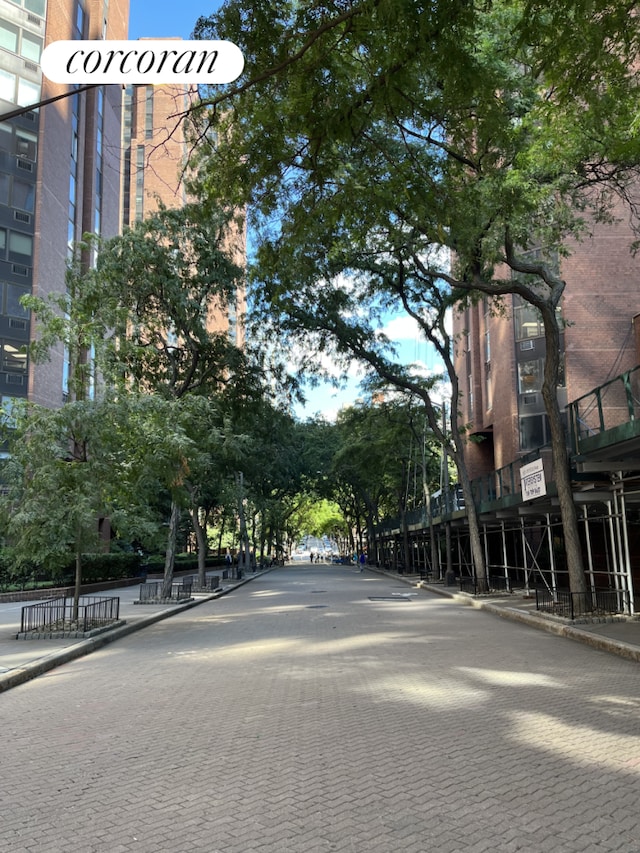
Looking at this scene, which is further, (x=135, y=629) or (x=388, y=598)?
(x=388, y=598)

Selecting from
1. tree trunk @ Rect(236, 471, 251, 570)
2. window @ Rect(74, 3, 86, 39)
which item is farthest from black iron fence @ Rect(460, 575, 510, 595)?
window @ Rect(74, 3, 86, 39)

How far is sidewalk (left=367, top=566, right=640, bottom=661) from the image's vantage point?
11.8m

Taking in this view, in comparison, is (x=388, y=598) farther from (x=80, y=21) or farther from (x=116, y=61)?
(x=80, y=21)

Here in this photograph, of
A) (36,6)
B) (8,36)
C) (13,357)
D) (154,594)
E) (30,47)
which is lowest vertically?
(154,594)

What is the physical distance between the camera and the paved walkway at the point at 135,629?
36.6 ft

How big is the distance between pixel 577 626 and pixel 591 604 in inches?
68.8

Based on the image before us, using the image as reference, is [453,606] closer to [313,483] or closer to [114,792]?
[114,792]

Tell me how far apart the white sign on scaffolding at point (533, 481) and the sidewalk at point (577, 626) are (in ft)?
9.50

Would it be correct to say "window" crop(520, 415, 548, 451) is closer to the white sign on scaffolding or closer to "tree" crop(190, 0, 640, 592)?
the white sign on scaffolding

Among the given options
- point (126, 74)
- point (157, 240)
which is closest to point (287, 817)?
point (126, 74)

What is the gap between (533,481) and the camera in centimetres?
1802

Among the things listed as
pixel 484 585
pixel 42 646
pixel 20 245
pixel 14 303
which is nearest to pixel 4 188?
pixel 20 245

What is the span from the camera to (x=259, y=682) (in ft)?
31.4

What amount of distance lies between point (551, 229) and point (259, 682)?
12816mm
